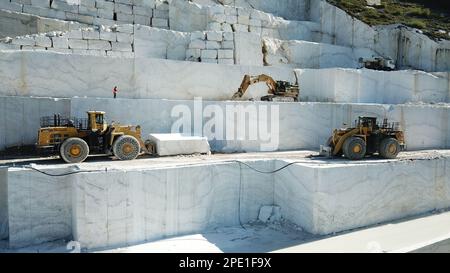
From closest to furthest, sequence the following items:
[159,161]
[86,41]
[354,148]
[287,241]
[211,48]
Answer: [287,241] → [159,161] → [354,148] → [86,41] → [211,48]

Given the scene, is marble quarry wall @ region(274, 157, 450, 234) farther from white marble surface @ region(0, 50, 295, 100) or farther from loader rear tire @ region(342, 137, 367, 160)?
white marble surface @ region(0, 50, 295, 100)

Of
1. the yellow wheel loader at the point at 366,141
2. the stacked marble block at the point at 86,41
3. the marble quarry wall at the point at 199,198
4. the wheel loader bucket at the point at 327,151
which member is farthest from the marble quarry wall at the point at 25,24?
the yellow wheel loader at the point at 366,141

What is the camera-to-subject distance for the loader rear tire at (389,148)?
9.87m

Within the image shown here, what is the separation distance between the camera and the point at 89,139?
28.5ft

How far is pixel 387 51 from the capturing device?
64.6 feet

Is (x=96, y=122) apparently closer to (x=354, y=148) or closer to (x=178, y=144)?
(x=178, y=144)

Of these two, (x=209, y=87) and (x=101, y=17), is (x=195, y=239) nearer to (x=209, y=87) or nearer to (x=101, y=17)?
(x=209, y=87)

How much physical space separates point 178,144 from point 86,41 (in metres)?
6.14

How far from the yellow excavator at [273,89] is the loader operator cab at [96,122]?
17.0 ft

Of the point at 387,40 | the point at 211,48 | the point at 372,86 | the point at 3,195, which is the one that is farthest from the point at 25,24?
the point at 387,40

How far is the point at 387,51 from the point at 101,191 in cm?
1736

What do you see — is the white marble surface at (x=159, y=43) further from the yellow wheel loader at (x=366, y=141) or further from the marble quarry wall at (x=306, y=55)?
the yellow wheel loader at (x=366, y=141)

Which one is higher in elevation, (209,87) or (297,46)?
(297,46)
